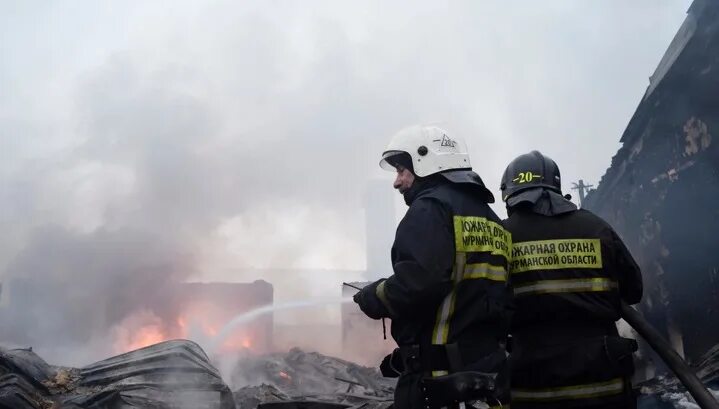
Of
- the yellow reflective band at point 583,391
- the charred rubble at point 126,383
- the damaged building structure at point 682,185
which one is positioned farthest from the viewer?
the damaged building structure at point 682,185

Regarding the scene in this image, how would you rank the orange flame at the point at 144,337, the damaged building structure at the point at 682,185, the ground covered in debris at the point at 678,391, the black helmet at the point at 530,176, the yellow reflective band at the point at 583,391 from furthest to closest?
the orange flame at the point at 144,337
the damaged building structure at the point at 682,185
the ground covered in debris at the point at 678,391
the black helmet at the point at 530,176
the yellow reflective band at the point at 583,391

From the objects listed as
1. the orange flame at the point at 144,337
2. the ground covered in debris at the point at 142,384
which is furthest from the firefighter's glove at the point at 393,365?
the orange flame at the point at 144,337

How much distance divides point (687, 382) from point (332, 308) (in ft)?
112

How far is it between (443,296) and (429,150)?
67cm

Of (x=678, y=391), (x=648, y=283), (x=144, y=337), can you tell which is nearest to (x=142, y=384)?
(x=678, y=391)

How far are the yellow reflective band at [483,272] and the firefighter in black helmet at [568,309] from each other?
12.9 inches

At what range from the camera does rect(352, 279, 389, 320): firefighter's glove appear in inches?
82.4

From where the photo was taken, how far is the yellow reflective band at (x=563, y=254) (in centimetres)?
238

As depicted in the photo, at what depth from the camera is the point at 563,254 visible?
239 cm

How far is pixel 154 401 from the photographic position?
3.93 m

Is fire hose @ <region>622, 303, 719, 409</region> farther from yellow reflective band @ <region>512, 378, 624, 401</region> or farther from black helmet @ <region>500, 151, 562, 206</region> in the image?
black helmet @ <region>500, 151, 562, 206</region>

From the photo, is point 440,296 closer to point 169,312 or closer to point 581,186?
point 169,312

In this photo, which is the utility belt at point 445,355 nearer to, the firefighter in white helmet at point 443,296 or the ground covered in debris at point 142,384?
the firefighter in white helmet at point 443,296

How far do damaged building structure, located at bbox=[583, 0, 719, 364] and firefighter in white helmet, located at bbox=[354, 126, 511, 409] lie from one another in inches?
198
